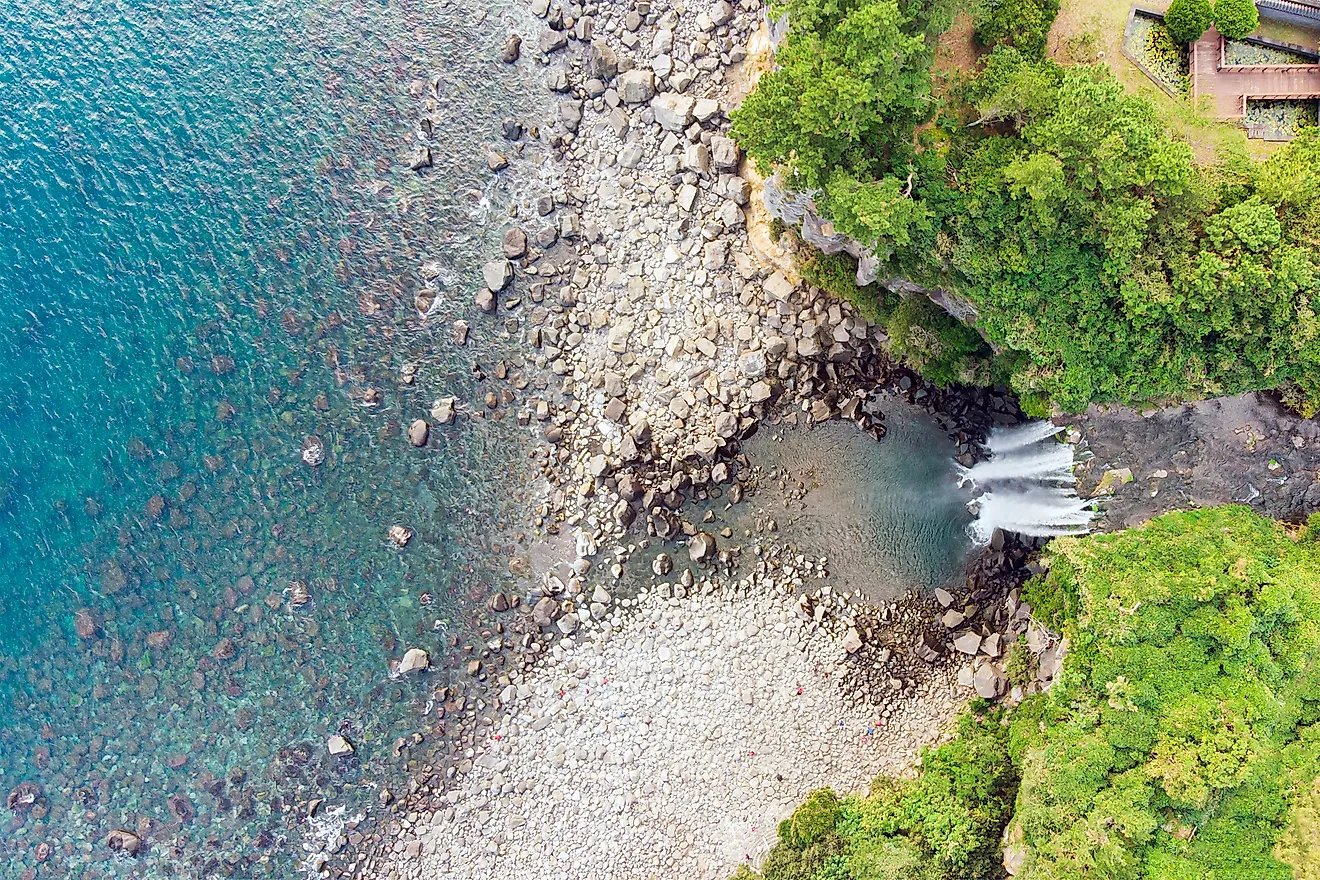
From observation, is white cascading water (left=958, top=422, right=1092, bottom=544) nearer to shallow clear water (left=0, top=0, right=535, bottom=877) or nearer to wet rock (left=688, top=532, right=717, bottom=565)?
wet rock (left=688, top=532, right=717, bottom=565)

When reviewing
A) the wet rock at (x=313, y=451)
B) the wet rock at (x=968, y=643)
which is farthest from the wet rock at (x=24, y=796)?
the wet rock at (x=968, y=643)

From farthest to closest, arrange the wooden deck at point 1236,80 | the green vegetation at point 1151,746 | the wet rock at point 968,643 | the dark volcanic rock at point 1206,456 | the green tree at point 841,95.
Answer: the wet rock at point 968,643 < the dark volcanic rock at point 1206,456 < the wooden deck at point 1236,80 < the green vegetation at point 1151,746 < the green tree at point 841,95

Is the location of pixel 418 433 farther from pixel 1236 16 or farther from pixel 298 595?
pixel 1236 16

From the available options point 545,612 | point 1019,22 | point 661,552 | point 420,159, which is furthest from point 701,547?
point 1019,22

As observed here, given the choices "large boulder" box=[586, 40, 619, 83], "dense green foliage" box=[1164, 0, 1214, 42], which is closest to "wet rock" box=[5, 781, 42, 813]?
"large boulder" box=[586, 40, 619, 83]

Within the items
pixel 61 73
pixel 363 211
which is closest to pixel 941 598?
pixel 363 211

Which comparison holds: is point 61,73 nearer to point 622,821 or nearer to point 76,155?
point 76,155

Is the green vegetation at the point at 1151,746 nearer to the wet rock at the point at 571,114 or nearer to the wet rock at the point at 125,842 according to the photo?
the wet rock at the point at 571,114
